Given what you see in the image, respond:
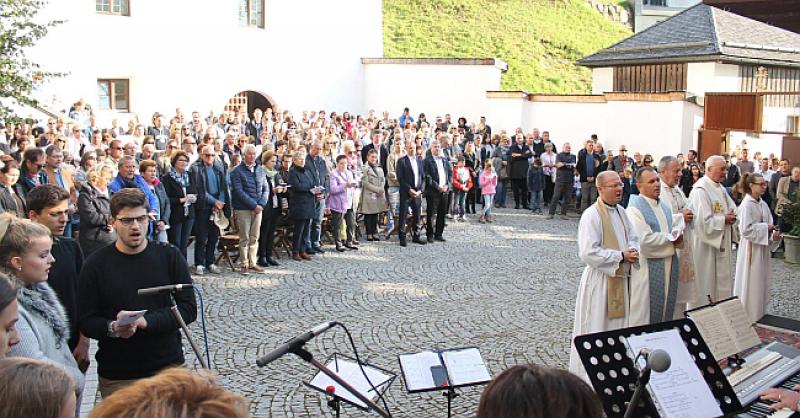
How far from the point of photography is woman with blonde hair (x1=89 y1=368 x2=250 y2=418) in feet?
7.19

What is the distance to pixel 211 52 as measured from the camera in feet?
93.4

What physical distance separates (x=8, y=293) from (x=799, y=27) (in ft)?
112

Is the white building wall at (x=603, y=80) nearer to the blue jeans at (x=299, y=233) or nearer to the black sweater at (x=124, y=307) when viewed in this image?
the blue jeans at (x=299, y=233)

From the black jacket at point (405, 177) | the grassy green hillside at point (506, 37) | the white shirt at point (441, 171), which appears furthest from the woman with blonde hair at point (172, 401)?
the grassy green hillside at point (506, 37)

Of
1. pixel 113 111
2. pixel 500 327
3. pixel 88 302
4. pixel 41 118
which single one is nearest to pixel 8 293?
pixel 88 302

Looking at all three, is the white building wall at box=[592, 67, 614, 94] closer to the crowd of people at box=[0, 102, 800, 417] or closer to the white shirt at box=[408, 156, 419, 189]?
the crowd of people at box=[0, 102, 800, 417]

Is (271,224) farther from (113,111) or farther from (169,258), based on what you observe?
(113,111)

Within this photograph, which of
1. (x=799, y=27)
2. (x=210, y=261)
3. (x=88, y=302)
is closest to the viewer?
(x=88, y=302)

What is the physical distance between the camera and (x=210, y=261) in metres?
13.5

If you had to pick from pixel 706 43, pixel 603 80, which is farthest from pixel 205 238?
pixel 603 80

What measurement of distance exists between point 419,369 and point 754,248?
21.7 feet

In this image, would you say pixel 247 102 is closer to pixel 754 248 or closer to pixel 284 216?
pixel 284 216

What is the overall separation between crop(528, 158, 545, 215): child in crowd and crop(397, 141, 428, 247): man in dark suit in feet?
19.7

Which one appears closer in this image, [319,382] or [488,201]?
[319,382]
